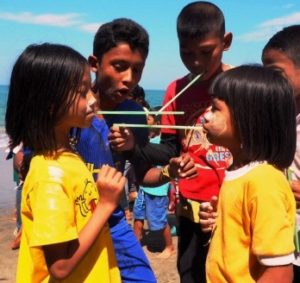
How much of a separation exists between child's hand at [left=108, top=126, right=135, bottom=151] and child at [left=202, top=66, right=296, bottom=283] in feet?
1.54

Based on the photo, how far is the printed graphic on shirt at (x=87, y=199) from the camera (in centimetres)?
183

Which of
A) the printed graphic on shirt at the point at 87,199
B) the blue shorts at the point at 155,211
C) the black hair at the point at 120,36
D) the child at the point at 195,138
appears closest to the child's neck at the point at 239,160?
the printed graphic on shirt at the point at 87,199

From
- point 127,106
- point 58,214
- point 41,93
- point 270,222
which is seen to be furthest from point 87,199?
point 127,106

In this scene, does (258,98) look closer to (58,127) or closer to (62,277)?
(58,127)

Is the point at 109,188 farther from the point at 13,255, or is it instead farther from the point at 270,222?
the point at 13,255

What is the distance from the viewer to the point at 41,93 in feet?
6.07

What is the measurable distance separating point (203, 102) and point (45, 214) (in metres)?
1.31

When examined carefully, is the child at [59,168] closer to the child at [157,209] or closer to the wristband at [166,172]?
the wristband at [166,172]

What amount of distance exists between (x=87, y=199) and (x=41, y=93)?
408 mm

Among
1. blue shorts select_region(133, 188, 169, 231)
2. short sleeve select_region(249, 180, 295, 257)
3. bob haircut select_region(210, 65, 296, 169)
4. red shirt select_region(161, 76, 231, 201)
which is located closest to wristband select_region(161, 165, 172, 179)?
red shirt select_region(161, 76, 231, 201)

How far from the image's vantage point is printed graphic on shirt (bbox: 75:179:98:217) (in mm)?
1831

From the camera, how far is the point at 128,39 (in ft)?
8.13

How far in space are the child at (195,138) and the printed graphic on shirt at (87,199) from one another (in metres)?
0.67

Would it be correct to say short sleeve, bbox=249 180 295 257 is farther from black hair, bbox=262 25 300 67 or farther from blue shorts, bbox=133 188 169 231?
blue shorts, bbox=133 188 169 231
